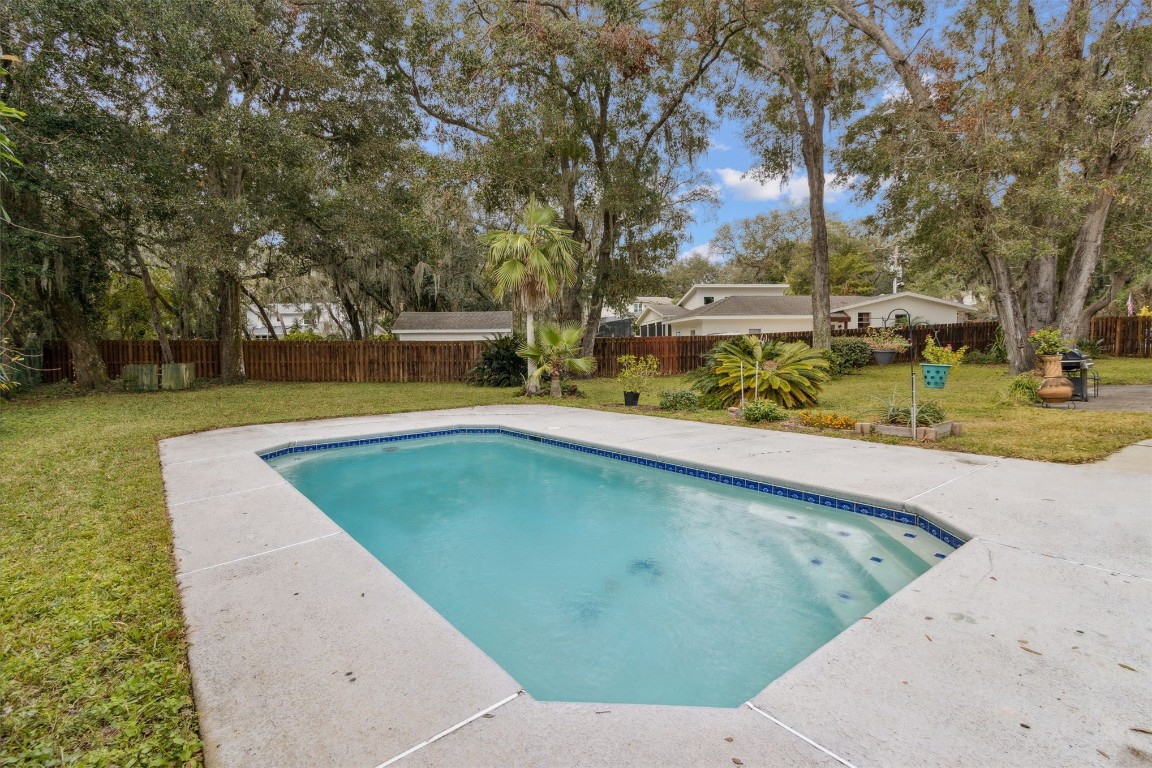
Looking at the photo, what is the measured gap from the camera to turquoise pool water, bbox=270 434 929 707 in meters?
2.57

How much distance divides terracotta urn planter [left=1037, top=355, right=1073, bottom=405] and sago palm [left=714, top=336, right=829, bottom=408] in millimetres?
2877

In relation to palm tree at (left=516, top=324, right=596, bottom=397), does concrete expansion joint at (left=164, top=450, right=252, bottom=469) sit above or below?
below

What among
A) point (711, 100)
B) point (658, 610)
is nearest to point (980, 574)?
point (658, 610)

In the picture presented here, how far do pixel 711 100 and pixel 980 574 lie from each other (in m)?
15.2

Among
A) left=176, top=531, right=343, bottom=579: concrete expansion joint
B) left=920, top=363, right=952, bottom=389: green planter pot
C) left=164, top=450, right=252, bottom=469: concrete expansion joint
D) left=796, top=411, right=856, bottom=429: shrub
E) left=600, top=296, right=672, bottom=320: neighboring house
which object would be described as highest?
left=600, top=296, right=672, bottom=320: neighboring house

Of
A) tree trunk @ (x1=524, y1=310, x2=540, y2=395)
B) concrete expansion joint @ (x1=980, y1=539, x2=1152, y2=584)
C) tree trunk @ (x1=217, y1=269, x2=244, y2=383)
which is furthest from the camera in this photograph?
tree trunk @ (x1=217, y1=269, x2=244, y2=383)

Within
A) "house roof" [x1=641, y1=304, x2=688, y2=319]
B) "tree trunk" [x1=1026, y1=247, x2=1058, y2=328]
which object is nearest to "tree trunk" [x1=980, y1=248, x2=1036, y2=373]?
"tree trunk" [x1=1026, y1=247, x2=1058, y2=328]

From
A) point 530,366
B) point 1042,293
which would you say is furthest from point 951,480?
point 1042,293

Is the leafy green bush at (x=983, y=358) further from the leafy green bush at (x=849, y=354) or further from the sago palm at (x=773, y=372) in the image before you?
the sago palm at (x=773, y=372)

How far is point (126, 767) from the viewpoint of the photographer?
139 cm

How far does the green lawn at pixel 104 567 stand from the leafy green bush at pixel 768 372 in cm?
70

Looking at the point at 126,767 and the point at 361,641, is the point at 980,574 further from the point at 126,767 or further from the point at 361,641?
the point at 126,767

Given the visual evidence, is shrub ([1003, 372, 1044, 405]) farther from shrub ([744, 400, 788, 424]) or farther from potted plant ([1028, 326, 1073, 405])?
shrub ([744, 400, 788, 424])

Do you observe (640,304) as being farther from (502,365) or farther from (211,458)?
(211,458)
